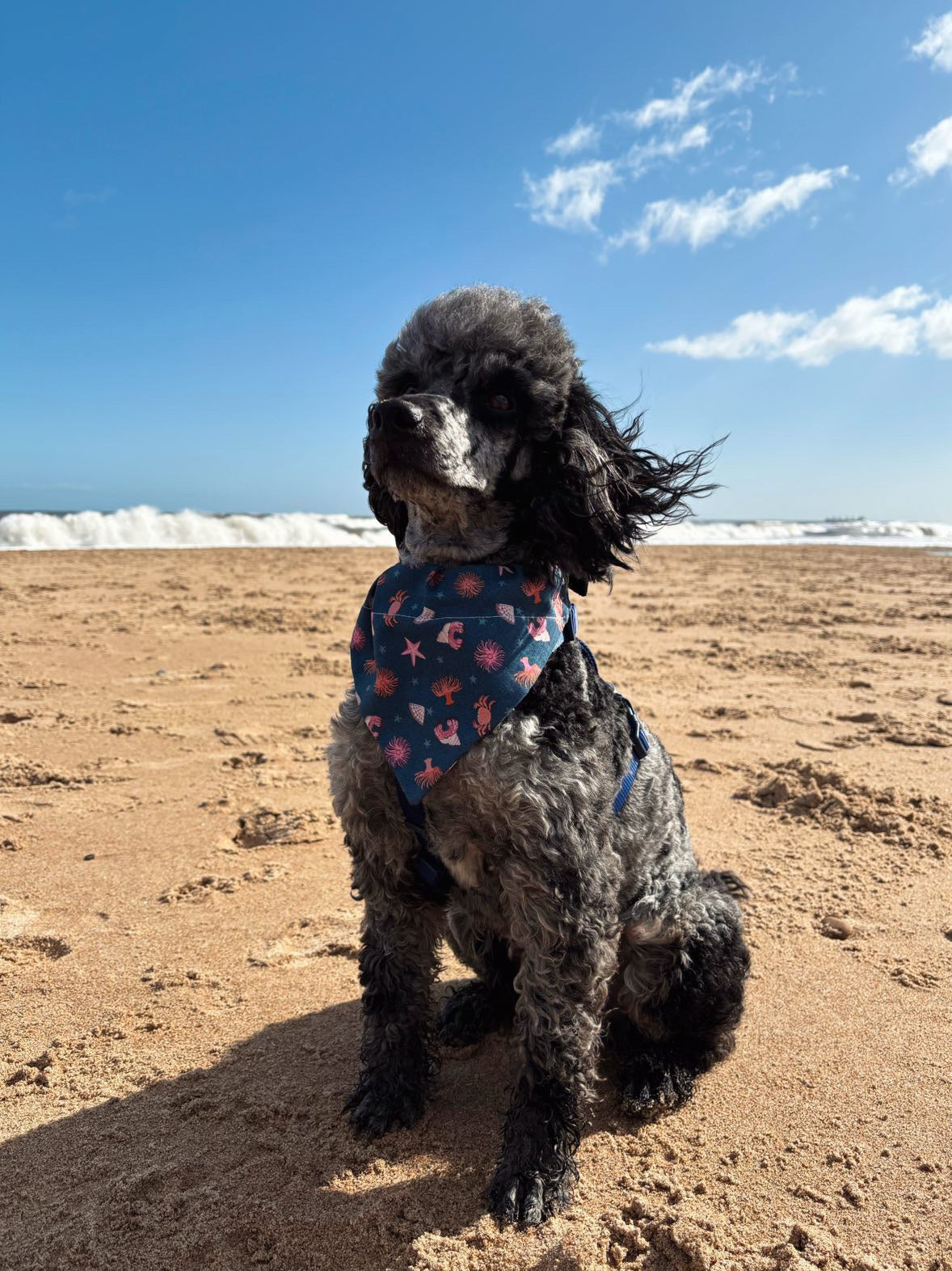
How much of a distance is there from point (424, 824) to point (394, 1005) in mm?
748

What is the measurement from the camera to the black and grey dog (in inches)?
96.0

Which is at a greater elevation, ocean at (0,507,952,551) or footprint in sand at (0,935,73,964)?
ocean at (0,507,952,551)

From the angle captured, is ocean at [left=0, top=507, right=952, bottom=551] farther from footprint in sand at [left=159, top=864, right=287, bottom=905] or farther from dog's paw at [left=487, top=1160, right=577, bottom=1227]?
dog's paw at [left=487, top=1160, right=577, bottom=1227]

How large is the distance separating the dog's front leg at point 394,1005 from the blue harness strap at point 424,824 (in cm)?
13

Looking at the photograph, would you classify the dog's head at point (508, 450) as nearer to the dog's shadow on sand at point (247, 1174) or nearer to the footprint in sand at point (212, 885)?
the dog's shadow on sand at point (247, 1174)

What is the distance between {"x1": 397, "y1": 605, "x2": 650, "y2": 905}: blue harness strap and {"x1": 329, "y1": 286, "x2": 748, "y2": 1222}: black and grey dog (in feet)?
0.10

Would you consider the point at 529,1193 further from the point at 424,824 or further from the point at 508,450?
the point at 508,450

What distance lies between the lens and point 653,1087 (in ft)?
9.50

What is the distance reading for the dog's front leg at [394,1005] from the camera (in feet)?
9.23

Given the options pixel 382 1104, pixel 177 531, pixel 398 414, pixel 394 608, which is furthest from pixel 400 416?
pixel 177 531

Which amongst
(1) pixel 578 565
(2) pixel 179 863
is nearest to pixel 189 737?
(2) pixel 179 863

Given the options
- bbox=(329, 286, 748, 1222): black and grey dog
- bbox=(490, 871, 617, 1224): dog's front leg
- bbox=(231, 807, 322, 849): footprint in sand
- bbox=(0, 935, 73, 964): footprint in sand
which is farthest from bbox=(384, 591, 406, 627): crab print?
bbox=(231, 807, 322, 849): footprint in sand

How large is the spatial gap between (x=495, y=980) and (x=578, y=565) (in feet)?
5.58

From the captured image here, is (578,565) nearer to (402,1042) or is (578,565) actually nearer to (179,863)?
(402,1042)
